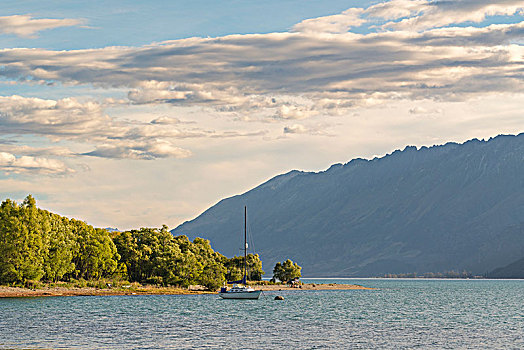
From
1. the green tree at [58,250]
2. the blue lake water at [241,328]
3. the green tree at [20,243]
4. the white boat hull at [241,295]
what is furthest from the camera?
the white boat hull at [241,295]

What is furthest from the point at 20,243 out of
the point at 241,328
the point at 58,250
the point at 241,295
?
the point at 241,328

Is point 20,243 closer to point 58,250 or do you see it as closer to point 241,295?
point 58,250

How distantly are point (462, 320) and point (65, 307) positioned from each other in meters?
69.5

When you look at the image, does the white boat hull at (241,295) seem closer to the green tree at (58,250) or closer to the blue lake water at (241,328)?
the blue lake water at (241,328)

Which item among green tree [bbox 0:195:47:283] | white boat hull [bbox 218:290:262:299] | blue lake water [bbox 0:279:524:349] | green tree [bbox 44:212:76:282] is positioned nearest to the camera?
blue lake water [bbox 0:279:524:349]

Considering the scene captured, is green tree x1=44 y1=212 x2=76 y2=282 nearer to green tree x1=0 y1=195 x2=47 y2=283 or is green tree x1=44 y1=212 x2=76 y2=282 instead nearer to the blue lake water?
green tree x1=0 y1=195 x2=47 y2=283

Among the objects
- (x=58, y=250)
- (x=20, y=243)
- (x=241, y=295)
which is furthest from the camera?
(x=241, y=295)

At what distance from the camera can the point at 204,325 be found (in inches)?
4087

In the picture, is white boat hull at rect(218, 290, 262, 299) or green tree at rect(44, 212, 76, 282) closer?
green tree at rect(44, 212, 76, 282)

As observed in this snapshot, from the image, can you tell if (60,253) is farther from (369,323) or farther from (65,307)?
(369,323)

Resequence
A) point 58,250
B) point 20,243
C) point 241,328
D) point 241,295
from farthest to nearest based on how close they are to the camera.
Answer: point 241,295 < point 58,250 < point 20,243 < point 241,328

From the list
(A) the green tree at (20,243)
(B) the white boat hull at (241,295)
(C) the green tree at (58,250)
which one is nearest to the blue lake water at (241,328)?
(A) the green tree at (20,243)

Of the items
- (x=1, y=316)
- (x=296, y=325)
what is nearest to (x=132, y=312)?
(x=1, y=316)

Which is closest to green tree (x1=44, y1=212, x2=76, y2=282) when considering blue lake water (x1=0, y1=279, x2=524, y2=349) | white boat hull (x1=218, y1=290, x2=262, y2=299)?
blue lake water (x1=0, y1=279, x2=524, y2=349)
